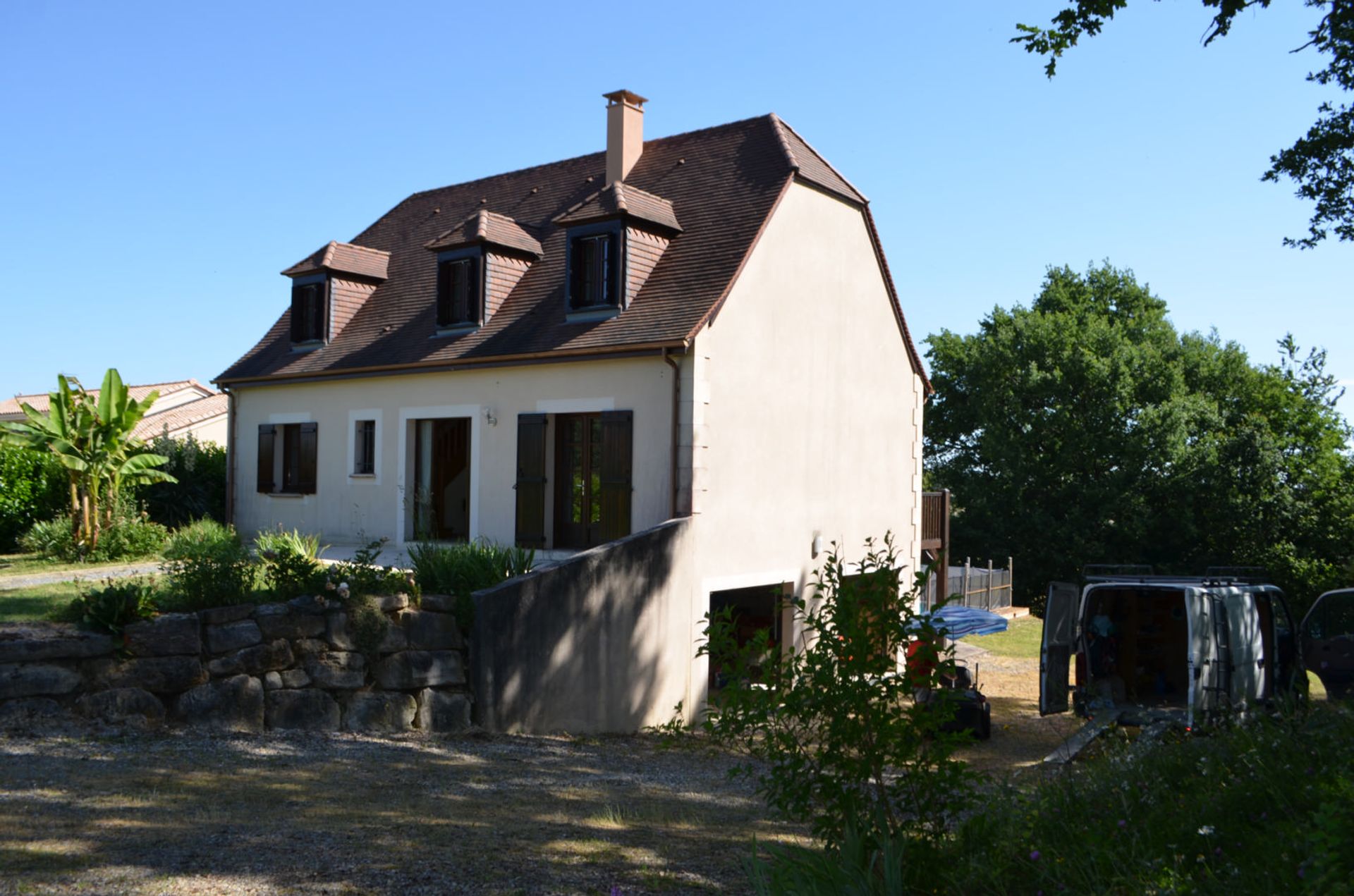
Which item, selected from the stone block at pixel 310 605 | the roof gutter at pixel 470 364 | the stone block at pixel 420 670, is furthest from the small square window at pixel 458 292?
the stone block at pixel 310 605

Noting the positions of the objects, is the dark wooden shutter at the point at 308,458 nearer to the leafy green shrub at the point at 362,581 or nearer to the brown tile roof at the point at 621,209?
the brown tile roof at the point at 621,209

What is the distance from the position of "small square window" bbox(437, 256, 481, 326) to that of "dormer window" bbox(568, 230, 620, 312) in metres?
2.07

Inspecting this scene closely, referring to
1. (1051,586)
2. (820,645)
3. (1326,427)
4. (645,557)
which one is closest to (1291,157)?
(1051,586)

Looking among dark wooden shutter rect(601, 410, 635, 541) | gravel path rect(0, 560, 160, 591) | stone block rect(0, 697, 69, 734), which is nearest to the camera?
stone block rect(0, 697, 69, 734)

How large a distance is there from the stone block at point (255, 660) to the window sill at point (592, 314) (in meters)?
7.71

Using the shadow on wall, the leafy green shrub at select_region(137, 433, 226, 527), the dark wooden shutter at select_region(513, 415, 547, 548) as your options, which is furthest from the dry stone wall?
the leafy green shrub at select_region(137, 433, 226, 527)

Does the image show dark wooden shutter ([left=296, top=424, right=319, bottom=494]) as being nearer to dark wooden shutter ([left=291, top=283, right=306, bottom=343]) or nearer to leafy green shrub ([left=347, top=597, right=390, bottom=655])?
dark wooden shutter ([left=291, top=283, right=306, bottom=343])

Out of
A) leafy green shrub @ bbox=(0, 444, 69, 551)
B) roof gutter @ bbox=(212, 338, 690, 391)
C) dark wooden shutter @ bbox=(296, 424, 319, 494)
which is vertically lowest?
leafy green shrub @ bbox=(0, 444, 69, 551)

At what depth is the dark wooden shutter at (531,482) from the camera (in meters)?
16.1

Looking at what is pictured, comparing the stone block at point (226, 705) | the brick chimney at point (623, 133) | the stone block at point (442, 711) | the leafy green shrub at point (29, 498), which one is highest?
the brick chimney at point (623, 133)

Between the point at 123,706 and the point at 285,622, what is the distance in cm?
153

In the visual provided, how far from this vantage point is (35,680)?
27.9 feet

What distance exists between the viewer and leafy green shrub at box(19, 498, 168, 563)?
17.0 meters

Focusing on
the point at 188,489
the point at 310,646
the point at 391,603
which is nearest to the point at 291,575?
the point at 310,646
